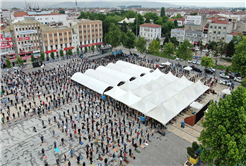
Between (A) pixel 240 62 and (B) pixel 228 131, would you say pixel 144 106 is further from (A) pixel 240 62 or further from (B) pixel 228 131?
(A) pixel 240 62

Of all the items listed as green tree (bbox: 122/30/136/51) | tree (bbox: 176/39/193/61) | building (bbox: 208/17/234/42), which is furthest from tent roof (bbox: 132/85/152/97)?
building (bbox: 208/17/234/42)

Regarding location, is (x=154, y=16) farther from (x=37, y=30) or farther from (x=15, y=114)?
(x=15, y=114)

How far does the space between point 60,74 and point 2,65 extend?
18077mm

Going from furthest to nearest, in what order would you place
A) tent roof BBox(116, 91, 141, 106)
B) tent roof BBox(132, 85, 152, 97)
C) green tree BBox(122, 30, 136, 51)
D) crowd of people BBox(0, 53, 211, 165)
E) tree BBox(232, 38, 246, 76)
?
green tree BBox(122, 30, 136, 51), tree BBox(232, 38, 246, 76), tent roof BBox(132, 85, 152, 97), tent roof BBox(116, 91, 141, 106), crowd of people BBox(0, 53, 211, 165)

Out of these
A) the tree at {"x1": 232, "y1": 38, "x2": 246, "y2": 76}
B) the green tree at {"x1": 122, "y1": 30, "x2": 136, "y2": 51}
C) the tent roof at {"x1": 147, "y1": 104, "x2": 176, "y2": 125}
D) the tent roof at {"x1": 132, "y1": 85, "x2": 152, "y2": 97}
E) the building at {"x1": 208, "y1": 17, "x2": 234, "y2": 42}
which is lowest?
the tent roof at {"x1": 147, "y1": 104, "x2": 176, "y2": 125}

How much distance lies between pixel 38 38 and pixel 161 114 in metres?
46.3

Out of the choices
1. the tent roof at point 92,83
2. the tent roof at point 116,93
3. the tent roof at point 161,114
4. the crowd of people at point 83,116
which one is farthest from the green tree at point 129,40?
the tent roof at point 161,114

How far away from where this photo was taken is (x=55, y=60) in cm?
5294

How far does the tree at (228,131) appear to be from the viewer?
1327cm

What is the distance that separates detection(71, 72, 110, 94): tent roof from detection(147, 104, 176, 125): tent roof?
10350 millimetres

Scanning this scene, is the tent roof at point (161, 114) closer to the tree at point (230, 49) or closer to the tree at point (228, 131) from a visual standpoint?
the tree at point (228, 131)

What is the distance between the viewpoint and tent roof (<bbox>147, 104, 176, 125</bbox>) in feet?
73.9

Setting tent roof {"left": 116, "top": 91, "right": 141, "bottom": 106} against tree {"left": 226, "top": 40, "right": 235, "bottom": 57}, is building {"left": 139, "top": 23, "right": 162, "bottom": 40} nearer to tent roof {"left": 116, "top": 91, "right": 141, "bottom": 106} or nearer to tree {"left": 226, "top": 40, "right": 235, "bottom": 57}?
tree {"left": 226, "top": 40, "right": 235, "bottom": 57}

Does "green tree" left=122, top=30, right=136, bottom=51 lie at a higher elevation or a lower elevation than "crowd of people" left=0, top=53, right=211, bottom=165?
higher
